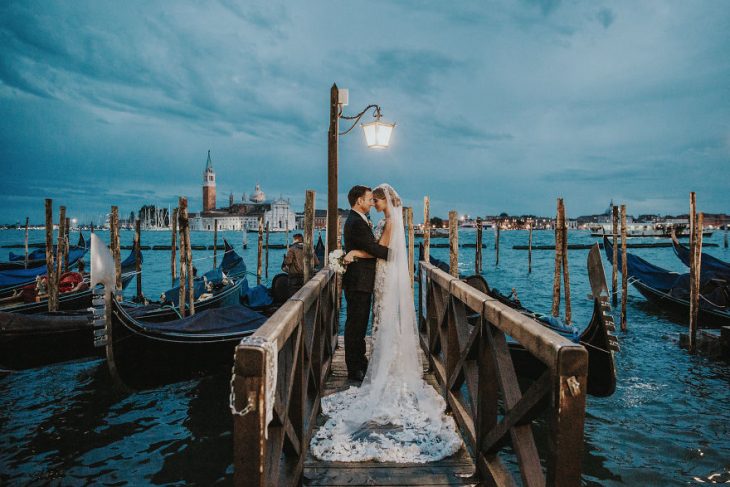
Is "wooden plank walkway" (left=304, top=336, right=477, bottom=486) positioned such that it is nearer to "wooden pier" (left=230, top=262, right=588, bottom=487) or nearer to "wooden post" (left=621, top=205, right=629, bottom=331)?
"wooden pier" (left=230, top=262, right=588, bottom=487)

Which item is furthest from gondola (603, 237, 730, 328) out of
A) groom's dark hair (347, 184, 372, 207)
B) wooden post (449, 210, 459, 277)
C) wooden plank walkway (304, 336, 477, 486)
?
wooden plank walkway (304, 336, 477, 486)

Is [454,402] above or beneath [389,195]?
beneath

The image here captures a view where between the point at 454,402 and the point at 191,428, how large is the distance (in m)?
2.93

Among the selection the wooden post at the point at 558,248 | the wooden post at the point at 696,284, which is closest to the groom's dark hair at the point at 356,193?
the wooden post at the point at 558,248

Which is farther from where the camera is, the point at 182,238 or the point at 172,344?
the point at 182,238

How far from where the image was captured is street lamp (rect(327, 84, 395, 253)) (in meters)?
5.46

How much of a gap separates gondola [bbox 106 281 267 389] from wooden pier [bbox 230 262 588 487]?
7.48ft

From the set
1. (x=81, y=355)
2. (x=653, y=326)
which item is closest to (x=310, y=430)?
(x=81, y=355)

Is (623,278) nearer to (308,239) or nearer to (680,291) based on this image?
(680,291)

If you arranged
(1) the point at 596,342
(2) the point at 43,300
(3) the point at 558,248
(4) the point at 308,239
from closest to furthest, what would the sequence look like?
(1) the point at 596,342, (4) the point at 308,239, (3) the point at 558,248, (2) the point at 43,300

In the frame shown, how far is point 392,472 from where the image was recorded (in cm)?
242

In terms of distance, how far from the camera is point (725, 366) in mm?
6543

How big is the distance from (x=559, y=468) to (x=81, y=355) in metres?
6.93

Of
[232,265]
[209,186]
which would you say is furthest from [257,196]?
[232,265]
